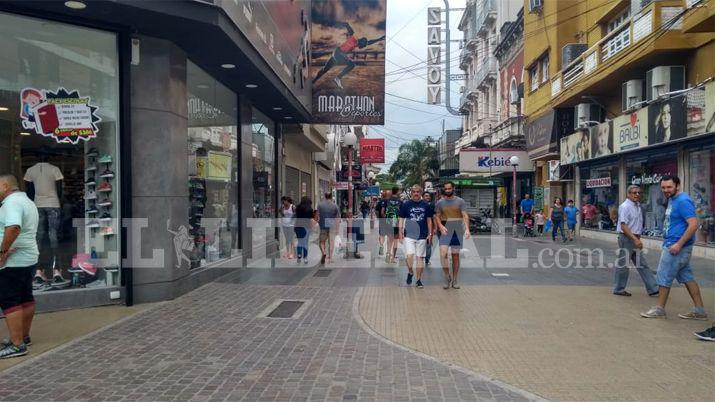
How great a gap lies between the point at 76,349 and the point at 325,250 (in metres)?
7.97

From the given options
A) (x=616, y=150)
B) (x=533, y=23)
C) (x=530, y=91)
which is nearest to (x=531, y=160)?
(x=530, y=91)

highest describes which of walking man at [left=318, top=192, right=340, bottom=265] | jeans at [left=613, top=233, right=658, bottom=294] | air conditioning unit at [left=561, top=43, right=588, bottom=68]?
air conditioning unit at [left=561, top=43, right=588, bottom=68]

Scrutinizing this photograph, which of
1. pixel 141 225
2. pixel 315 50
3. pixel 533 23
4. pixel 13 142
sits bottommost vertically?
pixel 141 225

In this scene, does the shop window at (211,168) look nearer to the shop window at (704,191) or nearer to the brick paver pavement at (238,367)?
the brick paver pavement at (238,367)

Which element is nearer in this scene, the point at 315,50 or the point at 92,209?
the point at 92,209

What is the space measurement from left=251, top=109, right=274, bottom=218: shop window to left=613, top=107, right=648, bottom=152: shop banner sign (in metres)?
10.6

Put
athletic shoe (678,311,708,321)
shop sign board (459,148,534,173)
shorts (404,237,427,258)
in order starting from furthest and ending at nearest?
shop sign board (459,148,534,173), shorts (404,237,427,258), athletic shoe (678,311,708,321)

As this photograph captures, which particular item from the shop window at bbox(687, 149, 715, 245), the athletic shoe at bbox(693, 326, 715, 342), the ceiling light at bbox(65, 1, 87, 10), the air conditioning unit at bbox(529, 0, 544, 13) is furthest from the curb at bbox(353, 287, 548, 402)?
the air conditioning unit at bbox(529, 0, 544, 13)

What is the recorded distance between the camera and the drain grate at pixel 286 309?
7523mm

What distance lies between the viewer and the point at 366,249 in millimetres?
17000

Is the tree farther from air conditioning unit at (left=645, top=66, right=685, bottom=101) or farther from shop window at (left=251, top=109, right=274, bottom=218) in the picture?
shop window at (left=251, top=109, right=274, bottom=218)

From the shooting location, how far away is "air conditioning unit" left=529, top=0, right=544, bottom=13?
24641 mm

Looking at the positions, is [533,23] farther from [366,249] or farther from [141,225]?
[141,225]

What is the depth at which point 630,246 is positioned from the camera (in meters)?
8.70
